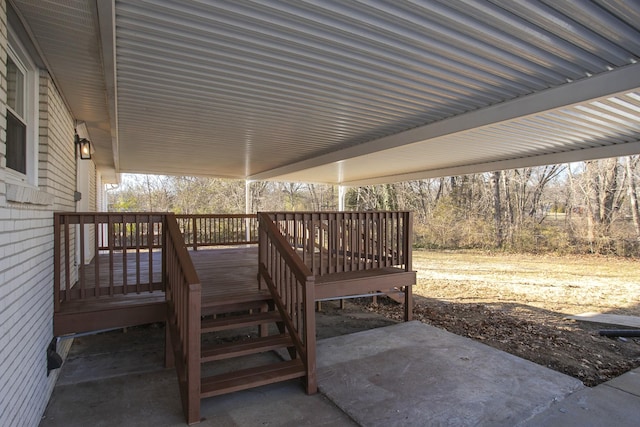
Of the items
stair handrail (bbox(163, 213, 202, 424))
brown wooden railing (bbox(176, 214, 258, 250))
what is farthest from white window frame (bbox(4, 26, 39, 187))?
brown wooden railing (bbox(176, 214, 258, 250))

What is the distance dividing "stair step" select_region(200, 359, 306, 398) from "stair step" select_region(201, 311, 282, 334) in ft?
1.75

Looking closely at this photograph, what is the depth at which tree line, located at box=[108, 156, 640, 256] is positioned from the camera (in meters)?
14.8

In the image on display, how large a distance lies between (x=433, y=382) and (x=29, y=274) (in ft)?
11.6

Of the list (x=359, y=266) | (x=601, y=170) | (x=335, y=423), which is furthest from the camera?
(x=601, y=170)

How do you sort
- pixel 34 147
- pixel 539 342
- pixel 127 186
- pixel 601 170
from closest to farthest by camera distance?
pixel 34 147, pixel 539 342, pixel 601 170, pixel 127 186

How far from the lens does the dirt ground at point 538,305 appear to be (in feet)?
14.2

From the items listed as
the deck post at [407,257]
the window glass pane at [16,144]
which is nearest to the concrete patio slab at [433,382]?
the deck post at [407,257]

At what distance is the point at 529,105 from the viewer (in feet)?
13.9

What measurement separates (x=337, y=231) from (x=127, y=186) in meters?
20.2

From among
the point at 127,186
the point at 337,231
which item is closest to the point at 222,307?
the point at 337,231

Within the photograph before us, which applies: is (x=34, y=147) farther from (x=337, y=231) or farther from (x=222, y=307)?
(x=337, y=231)

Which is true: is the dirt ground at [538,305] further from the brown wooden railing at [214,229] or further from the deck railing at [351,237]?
the brown wooden railing at [214,229]

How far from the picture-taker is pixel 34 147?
10.8ft

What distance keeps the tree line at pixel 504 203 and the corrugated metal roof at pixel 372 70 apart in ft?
33.7
